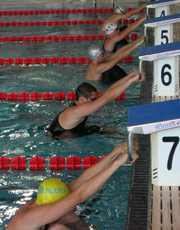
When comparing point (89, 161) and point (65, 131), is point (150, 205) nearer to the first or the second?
point (89, 161)

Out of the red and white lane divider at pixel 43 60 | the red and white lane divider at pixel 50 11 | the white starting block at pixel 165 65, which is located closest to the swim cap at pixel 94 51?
the white starting block at pixel 165 65

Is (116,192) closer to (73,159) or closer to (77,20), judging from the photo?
(73,159)

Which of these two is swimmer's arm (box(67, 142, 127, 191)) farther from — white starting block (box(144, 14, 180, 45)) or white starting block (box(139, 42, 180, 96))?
white starting block (box(144, 14, 180, 45))

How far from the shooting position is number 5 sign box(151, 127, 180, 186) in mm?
2922

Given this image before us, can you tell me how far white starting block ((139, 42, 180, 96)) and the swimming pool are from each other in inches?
33.6

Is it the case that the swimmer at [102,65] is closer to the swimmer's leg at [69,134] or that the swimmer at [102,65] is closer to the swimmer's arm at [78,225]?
the swimmer's leg at [69,134]

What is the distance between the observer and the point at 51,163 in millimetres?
4871

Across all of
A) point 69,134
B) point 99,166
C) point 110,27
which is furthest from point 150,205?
point 110,27

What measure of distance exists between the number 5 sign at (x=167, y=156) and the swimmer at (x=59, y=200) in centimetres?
21

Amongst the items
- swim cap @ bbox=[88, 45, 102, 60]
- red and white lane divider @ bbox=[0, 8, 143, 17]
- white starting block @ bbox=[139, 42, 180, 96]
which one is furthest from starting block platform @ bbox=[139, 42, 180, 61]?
red and white lane divider @ bbox=[0, 8, 143, 17]

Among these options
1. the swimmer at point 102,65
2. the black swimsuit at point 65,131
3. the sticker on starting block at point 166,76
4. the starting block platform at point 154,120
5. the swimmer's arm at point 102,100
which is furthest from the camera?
the swimmer at point 102,65

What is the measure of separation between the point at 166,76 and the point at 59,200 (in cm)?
227

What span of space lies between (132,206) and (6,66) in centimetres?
617

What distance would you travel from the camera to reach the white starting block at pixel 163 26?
17.8 ft
